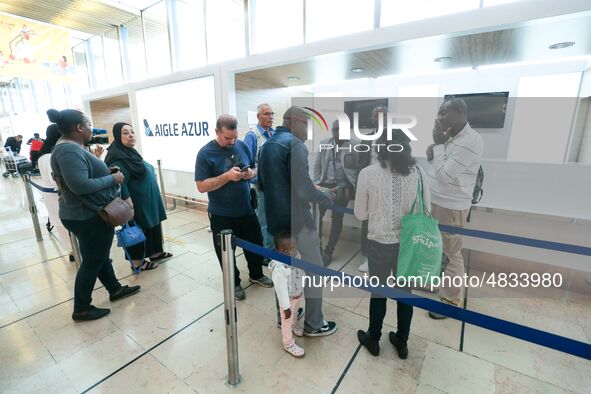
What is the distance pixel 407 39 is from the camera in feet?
8.62

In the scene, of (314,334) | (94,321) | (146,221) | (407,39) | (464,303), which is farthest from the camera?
(146,221)

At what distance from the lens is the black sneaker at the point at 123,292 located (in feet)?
7.90

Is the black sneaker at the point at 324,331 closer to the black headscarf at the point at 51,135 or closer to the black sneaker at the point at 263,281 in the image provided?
the black sneaker at the point at 263,281

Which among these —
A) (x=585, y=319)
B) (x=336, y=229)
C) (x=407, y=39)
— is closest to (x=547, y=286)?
(x=585, y=319)

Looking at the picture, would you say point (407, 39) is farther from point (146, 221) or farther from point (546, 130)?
point (546, 130)

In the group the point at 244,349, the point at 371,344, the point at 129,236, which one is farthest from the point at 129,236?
the point at 371,344

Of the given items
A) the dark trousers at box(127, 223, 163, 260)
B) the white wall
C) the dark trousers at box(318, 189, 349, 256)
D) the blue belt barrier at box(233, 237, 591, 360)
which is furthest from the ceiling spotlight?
the dark trousers at box(127, 223, 163, 260)

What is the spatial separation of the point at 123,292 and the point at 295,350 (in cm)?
164

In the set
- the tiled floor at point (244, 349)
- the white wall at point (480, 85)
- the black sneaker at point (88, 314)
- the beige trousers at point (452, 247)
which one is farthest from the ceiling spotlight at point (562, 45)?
the black sneaker at point (88, 314)

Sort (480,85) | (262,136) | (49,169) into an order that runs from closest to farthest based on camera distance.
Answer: (49,169), (262,136), (480,85)

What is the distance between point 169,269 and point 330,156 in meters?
2.13

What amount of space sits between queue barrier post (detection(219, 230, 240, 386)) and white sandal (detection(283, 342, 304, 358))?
1.16 ft

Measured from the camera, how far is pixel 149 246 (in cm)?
304

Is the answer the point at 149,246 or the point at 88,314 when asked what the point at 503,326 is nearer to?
the point at 88,314
